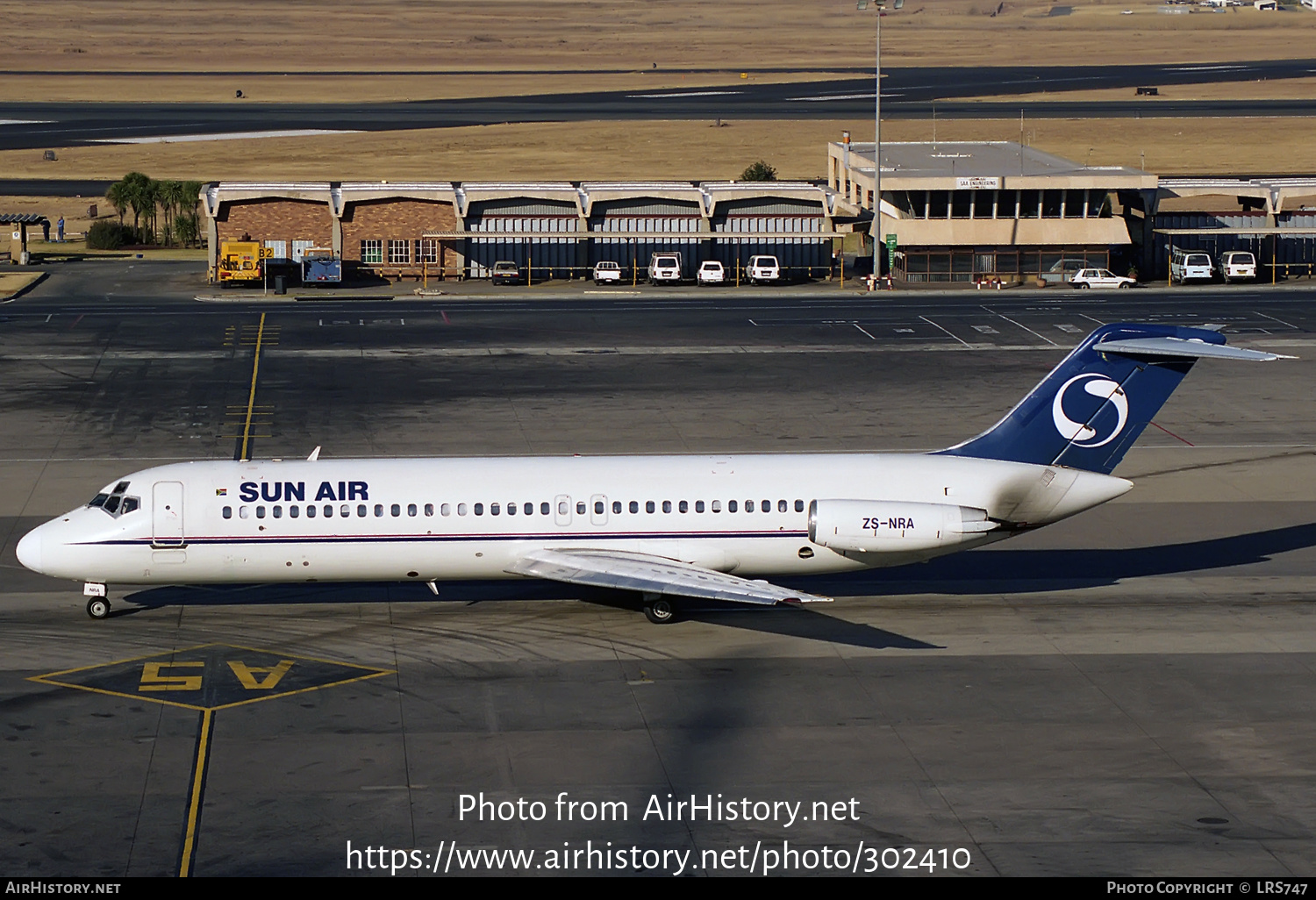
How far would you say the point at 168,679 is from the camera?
30203 mm

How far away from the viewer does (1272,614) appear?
34.3 meters

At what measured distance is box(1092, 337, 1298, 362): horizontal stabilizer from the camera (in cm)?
3247

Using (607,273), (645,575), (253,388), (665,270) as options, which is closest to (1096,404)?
(645,575)

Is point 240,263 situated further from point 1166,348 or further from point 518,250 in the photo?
point 1166,348

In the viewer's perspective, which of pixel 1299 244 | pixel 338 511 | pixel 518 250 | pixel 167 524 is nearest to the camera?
pixel 167 524

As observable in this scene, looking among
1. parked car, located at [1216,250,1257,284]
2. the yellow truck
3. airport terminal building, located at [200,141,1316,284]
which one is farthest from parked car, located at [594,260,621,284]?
parked car, located at [1216,250,1257,284]

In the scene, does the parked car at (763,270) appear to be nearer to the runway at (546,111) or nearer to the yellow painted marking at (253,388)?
the yellow painted marking at (253,388)

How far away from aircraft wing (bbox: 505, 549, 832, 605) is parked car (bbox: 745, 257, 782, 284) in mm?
65615

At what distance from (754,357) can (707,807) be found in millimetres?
45869

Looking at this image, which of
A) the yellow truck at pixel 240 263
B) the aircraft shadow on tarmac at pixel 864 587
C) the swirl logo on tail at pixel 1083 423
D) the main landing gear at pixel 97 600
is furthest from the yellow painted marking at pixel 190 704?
the yellow truck at pixel 240 263

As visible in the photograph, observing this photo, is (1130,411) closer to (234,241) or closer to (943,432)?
(943,432)

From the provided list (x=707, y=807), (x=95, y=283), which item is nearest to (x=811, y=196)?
(x=95, y=283)

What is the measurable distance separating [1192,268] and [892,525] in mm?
68732
